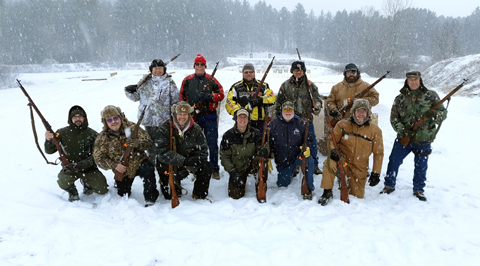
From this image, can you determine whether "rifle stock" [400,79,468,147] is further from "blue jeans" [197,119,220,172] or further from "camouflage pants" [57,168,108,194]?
"camouflage pants" [57,168,108,194]

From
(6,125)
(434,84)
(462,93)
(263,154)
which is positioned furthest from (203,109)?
(434,84)

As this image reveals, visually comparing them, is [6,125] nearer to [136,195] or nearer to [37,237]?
[136,195]

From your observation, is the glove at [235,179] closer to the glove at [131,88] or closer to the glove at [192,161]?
the glove at [192,161]

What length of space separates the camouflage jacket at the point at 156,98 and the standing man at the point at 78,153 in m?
0.95

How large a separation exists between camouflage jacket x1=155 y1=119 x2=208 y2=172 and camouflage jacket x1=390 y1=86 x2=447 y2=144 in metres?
3.15

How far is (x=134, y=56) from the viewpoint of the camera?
54.1 metres

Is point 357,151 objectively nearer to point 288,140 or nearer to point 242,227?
point 288,140

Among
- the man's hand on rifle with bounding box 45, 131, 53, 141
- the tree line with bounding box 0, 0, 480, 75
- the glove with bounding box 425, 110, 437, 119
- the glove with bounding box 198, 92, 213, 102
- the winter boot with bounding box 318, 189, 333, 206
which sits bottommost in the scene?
the winter boot with bounding box 318, 189, 333, 206

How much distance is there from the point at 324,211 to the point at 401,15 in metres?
38.7

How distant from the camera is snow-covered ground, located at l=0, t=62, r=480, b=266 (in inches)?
109

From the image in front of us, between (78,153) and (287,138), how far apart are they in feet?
11.1

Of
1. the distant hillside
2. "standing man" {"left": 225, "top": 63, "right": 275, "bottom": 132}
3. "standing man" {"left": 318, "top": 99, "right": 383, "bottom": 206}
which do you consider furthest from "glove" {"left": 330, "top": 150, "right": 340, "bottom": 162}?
the distant hillside

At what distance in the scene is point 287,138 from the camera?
4398 millimetres

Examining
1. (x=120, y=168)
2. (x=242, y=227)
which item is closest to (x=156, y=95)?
(x=120, y=168)
